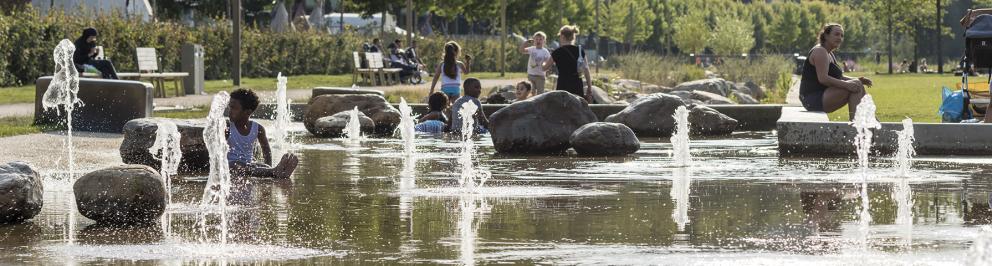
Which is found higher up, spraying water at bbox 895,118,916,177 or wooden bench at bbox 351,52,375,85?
wooden bench at bbox 351,52,375,85

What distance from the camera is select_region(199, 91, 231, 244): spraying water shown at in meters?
11.1

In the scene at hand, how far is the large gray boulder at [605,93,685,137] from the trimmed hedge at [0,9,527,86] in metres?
15.2

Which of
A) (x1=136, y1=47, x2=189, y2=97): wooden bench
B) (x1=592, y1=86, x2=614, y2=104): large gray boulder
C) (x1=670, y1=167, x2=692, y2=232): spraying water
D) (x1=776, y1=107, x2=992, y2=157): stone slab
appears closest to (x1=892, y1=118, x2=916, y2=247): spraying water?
(x1=776, y1=107, x2=992, y2=157): stone slab

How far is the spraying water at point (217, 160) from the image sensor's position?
11070 millimetres

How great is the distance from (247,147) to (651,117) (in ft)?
28.0

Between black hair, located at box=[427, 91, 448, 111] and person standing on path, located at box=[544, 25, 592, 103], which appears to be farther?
black hair, located at box=[427, 91, 448, 111]

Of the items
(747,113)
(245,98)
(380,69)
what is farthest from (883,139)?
(380,69)

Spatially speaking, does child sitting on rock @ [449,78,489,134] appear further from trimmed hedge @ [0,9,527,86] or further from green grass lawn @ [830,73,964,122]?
trimmed hedge @ [0,9,527,86]

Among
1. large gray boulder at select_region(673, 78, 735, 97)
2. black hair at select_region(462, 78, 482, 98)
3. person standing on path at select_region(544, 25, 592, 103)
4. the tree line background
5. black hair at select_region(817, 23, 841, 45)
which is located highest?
the tree line background

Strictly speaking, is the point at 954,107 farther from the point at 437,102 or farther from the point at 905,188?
the point at 905,188

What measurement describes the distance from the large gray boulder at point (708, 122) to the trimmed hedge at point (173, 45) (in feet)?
50.9

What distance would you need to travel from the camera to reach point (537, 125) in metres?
16.7

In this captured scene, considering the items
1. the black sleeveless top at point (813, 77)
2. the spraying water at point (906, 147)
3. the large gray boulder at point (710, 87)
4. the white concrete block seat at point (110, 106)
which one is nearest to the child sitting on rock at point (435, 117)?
the white concrete block seat at point (110, 106)

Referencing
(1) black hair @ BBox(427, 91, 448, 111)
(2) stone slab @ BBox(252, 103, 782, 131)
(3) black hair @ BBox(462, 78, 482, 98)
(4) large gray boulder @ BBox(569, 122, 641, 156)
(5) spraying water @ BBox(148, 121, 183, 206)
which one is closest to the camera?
(5) spraying water @ BBox(148, 121, 183, 206)
